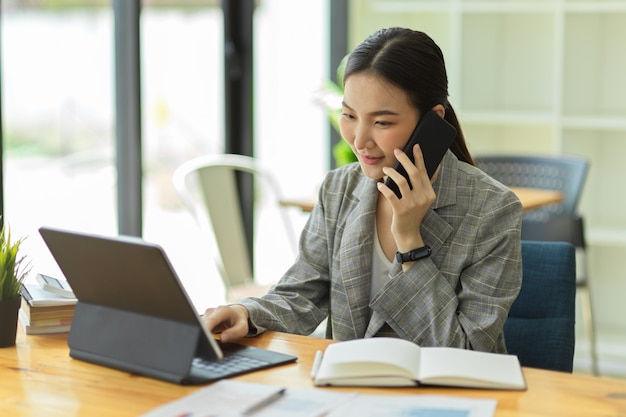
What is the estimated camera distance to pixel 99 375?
155 cm

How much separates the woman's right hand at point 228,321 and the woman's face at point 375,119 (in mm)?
378

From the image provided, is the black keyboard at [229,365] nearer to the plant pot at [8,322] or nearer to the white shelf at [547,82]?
the plant pot at [8,322]

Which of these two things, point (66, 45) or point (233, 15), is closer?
point (66, 45)

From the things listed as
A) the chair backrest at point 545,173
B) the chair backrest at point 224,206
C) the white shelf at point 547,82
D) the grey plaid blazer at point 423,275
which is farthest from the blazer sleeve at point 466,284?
the white shelf at point 547,82

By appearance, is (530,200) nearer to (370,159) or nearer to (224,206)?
(224,206)

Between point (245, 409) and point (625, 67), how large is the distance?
318 centimetres

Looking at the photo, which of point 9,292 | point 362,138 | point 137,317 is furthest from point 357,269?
point 9,292

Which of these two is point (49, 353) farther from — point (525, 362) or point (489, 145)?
point (489, 145)

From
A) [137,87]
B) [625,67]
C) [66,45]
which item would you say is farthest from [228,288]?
[625,67]

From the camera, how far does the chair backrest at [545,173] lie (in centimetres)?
376

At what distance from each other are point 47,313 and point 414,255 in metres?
0.70

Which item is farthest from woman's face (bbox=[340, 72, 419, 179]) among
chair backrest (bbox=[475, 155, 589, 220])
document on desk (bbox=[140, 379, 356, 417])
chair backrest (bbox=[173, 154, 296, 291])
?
chair backrest (bbox=[475, 155, 589, 220])

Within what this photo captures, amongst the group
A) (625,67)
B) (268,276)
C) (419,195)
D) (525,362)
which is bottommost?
(268,276)

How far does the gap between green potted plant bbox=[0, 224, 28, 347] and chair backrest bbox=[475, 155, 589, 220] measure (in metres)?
2.33
